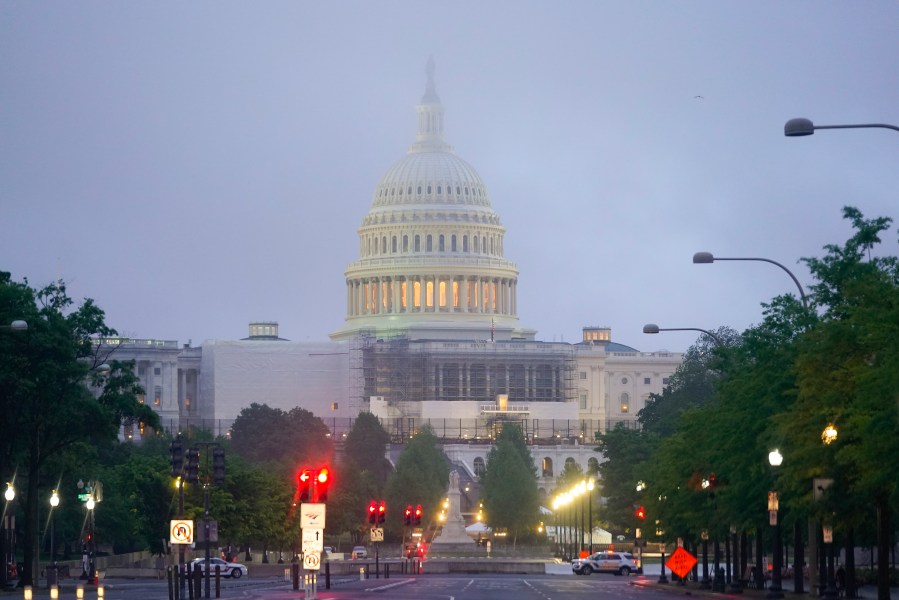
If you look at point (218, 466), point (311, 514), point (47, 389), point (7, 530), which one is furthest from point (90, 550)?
point (311, 514)

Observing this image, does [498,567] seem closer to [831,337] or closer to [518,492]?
[831,337]

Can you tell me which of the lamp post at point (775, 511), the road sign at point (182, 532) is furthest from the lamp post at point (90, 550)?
the road sign at point (182, 532)

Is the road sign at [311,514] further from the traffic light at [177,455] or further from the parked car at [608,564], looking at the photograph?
the parked car at [608,564]

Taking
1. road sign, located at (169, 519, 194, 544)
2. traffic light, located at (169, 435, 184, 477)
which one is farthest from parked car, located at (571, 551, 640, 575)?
road sign, located at (169, 519, 194, 544)

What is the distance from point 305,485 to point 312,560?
216 centimetres

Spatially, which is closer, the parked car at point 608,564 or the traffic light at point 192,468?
the traffic light at point 192,468

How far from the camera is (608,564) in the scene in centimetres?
11438

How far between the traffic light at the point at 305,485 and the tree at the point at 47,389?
29732mm

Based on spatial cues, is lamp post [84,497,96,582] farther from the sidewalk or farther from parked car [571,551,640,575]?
parked car [571,551,640,575]

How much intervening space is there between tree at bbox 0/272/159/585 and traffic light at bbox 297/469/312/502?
2973cm

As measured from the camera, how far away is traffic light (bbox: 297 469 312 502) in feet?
162

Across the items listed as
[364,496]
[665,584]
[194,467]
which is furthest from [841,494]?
[364,496]

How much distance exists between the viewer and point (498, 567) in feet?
378

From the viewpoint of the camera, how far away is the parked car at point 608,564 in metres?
114
